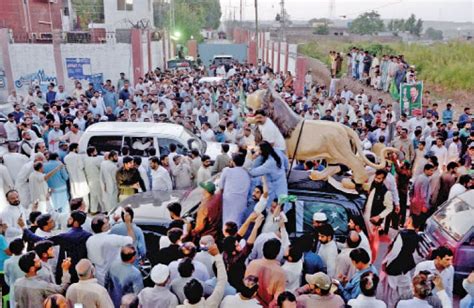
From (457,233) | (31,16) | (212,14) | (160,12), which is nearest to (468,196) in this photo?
(457,233)

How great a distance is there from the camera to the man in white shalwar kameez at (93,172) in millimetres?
8586

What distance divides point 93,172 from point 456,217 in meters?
5.88

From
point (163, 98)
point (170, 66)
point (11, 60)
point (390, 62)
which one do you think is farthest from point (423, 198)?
point (170, 66)

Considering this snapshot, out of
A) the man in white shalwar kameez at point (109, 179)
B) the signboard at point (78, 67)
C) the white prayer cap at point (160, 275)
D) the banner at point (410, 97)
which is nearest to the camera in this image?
the white prayer cap at point (160, 275)

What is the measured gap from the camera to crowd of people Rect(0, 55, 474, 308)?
4.37m

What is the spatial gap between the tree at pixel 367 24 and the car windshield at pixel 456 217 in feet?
250

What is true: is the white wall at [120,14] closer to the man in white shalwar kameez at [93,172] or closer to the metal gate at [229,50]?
the metal gate at [229,50]

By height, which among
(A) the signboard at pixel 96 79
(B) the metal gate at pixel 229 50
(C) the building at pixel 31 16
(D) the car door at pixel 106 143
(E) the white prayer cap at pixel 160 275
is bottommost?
(B) the metal gate at pixel 229 50

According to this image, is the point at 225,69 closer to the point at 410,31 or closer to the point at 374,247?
the point at 374,247

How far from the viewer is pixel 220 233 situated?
20.1 ft

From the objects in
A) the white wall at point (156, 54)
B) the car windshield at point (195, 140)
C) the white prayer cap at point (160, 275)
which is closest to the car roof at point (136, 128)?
the car windshield at point (195, 140)

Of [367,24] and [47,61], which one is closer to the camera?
[47,61]

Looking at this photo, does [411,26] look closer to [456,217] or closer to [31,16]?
[31,16]

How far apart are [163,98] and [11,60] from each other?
878 centimetres
